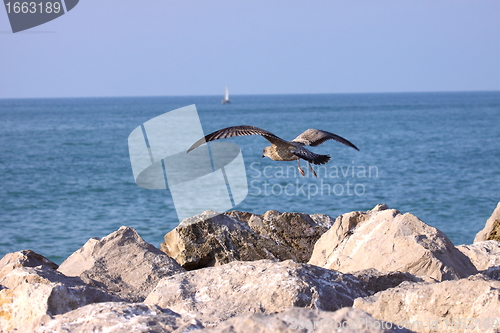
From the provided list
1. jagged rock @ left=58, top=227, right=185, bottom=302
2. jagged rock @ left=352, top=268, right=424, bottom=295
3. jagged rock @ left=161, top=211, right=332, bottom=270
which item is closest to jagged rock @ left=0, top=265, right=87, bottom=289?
jagged rock @ left=58, top=227, right=185, bottom=302

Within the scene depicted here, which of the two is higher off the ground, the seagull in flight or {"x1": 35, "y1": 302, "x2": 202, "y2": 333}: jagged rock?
the seagull in flight

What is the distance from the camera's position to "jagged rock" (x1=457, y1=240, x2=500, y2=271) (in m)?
6.07

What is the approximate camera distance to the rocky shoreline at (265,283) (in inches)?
128

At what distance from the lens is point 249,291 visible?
3.86m

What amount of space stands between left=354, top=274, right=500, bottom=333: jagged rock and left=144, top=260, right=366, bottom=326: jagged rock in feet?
1.15

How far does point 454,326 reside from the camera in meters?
3.49

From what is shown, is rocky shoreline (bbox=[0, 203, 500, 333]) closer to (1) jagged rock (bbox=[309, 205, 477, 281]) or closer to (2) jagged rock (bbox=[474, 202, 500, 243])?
(1) jagged rock (bbox=[309, 205, 477, 281])

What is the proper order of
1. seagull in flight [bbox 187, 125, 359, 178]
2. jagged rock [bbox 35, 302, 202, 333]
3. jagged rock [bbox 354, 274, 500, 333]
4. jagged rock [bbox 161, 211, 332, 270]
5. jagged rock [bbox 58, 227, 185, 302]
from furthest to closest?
jagged rock [bbox 161, 211, 332, 270] → seagull in flight [bbox 187, 125, 359, 178] → jagged rock [bbox 58, 227, 185, 302] → jagged rock [bbox 354, 274, 500, 333] → jagged rock [bbox 35, 302, 202, 333]

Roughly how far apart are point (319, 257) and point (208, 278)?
255 cm

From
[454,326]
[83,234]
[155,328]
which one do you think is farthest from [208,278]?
[83,234]

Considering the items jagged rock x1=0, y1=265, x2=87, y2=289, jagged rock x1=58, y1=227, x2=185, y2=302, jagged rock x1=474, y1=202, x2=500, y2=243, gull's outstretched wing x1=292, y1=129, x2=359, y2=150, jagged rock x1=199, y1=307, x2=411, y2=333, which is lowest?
jagged rock x1=474, y1=202, x2=500, y2=243

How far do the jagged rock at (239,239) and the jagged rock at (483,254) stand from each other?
1.84 meters

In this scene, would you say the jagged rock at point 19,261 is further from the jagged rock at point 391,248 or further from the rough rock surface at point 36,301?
the jagged rock at point 391,248

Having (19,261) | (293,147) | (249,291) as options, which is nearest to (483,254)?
(293,147)
